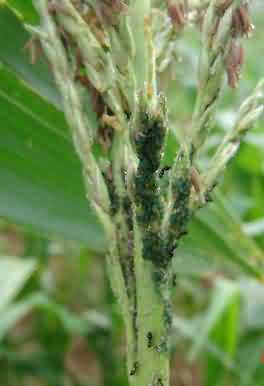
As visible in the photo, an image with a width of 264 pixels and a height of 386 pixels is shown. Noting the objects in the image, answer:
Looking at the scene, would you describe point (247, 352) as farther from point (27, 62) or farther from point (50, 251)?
point (27, 62)

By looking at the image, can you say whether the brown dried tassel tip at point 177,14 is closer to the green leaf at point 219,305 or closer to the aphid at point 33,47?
the aphid at point 33,47

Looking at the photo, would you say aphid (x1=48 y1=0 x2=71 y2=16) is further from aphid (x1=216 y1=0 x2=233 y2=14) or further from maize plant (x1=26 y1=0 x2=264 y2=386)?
aphid (x1=216 y1=0 x2=233 y2=14)

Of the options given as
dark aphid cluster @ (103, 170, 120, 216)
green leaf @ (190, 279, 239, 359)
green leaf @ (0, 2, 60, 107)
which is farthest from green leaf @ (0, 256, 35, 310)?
dark aphid cluster @ (103, 170, 120, 216)

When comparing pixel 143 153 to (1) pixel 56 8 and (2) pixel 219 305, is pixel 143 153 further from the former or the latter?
(2) pixel 219 305

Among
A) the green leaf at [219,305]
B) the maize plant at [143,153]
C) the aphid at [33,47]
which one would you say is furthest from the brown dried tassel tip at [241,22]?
the green leaf at [219,305]

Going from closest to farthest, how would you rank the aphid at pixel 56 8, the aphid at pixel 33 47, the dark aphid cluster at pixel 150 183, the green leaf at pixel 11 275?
the dark aphid cluster at pixel 150 183 < the aphid at pixel 56 8 < the aphid at pixel 33 47 < the green leaf at pixel 11 275

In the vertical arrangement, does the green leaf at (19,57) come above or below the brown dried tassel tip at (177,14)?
above

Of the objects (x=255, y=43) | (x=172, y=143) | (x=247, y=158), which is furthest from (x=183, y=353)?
(x=255, y=43)

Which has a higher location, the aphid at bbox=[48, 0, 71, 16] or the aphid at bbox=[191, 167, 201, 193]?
the aphid at bbox=[48, 0, 71, 16]
